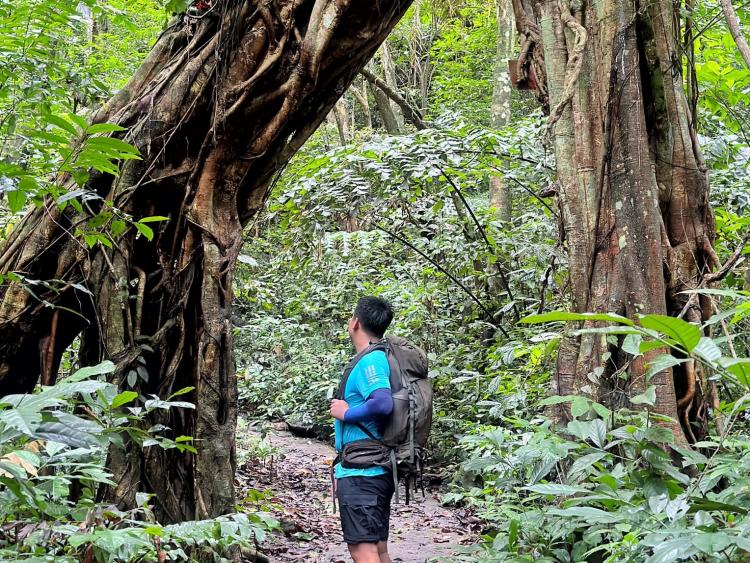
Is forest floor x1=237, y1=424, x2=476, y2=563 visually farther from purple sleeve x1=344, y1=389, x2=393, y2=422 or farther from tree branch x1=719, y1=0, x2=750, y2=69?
tree branch x1=719, y1=0, x2=750, y2=69

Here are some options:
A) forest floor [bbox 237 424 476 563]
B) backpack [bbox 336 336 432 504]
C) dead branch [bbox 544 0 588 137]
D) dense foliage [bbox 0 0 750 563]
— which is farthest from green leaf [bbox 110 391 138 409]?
forest floor [bbox 237 424 476 563]

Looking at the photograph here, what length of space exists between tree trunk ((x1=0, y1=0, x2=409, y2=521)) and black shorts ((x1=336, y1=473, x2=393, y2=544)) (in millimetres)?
683

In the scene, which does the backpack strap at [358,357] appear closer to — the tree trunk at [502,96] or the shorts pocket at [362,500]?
the shorts pocket at [362,500]

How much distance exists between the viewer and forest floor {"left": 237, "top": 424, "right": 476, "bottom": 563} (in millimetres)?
4855

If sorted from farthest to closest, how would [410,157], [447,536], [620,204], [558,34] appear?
[410,157] → [447,536] → [558,34] → [620,204]

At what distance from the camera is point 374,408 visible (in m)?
3.39

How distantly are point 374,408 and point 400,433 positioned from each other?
0.66ft

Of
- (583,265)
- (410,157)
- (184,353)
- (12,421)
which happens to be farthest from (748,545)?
(410,157)

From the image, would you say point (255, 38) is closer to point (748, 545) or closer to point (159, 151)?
point (159, 151)

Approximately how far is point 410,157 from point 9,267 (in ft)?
12.2

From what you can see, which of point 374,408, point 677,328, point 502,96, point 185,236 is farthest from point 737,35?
point 502,96

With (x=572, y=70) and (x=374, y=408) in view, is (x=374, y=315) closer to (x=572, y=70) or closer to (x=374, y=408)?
(x=374, y=408)

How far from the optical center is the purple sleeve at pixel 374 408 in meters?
3.40

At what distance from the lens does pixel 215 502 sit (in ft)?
11.9
